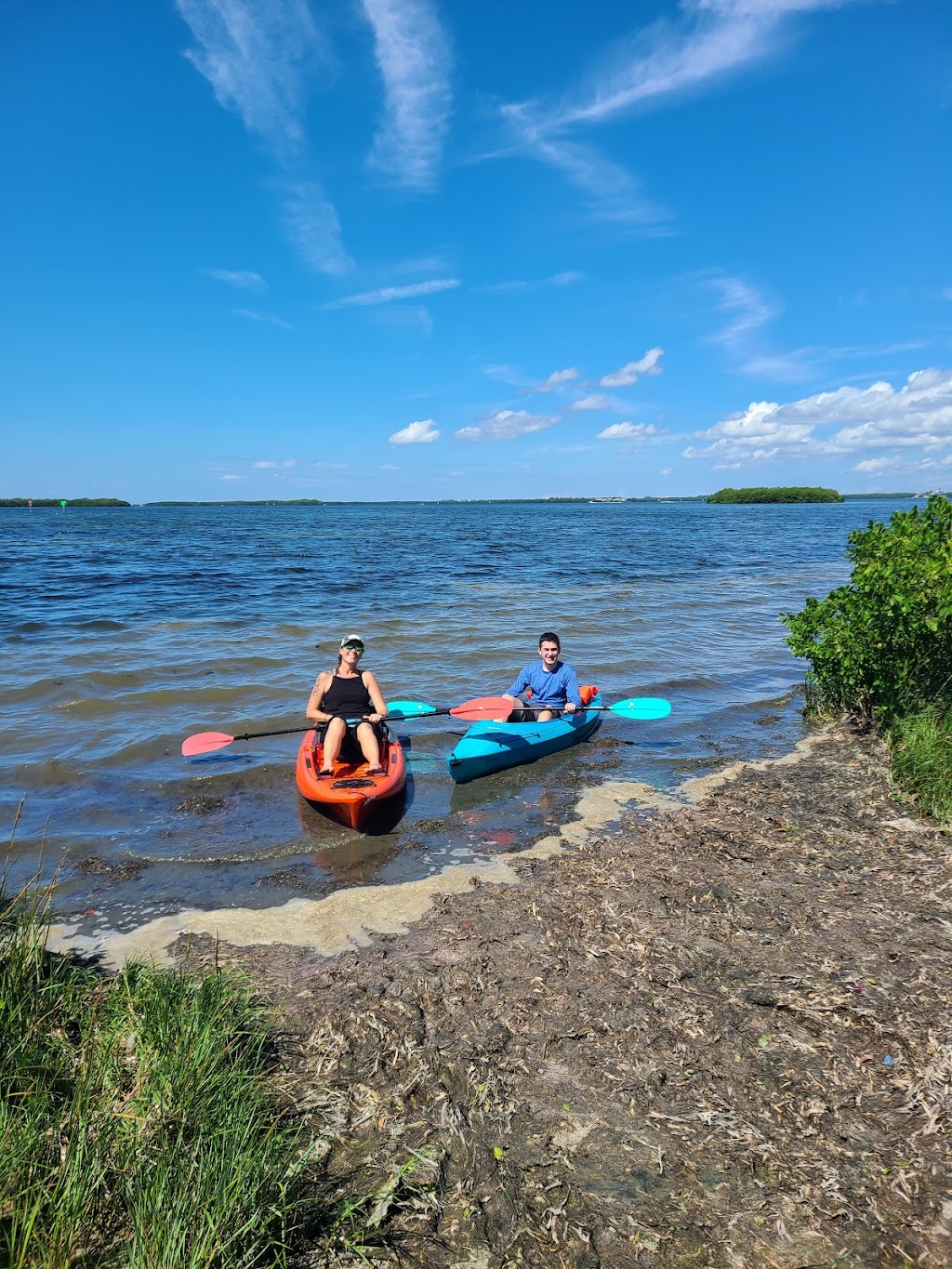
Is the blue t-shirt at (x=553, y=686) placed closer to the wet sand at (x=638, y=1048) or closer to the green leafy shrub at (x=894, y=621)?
the green leafy shrub at (x=894, y=621)

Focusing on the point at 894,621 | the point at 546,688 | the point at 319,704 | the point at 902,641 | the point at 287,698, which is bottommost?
the point at 287,698

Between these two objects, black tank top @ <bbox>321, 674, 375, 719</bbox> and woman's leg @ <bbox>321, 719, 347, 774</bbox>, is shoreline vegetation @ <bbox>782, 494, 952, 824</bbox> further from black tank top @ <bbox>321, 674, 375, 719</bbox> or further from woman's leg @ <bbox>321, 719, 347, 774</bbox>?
woman's leg @ <bbox>321, 719, 347, 774</bbox>

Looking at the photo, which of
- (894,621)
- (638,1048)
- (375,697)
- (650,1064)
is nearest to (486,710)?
(375,697)

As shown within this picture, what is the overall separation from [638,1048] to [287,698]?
9.13 meters

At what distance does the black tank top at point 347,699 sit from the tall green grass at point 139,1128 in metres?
4.71

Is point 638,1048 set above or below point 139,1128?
below

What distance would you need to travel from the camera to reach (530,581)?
27.6 m

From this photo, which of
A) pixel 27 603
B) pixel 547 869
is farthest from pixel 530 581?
pixel 547 869

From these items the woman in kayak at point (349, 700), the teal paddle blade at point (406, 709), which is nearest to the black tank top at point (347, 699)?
the woman in kayak at point (349, 700)

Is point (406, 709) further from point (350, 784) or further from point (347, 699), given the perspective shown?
point (350, 784)

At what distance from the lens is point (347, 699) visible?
28.2ft

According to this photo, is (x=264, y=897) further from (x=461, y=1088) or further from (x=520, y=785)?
(x=520, y=785)

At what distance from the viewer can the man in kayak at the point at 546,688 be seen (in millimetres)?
9945

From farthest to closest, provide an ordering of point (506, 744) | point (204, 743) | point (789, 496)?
point (789, 496)
point (204, 743)
point (506, 744)
